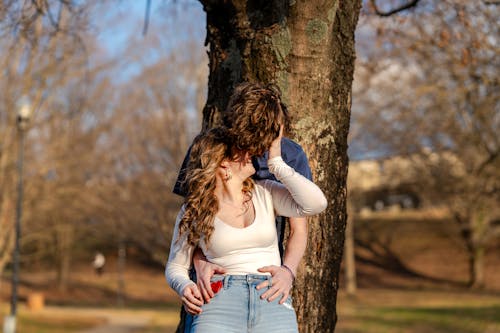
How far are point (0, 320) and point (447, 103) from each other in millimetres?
14618

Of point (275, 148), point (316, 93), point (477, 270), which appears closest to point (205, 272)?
point (275, 148)

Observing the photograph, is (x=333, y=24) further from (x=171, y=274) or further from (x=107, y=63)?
(x=107, y=63)

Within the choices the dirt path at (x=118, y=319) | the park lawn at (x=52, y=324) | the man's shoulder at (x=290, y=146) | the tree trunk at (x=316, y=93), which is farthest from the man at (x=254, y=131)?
the park lawn at (x=52, y=324)

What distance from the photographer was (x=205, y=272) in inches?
115

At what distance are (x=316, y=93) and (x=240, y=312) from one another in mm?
1422

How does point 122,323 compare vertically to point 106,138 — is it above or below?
below

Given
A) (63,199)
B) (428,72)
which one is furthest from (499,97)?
(63,199)

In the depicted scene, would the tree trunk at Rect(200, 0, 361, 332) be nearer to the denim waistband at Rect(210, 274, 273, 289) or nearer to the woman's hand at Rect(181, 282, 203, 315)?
the denim waistband at Rect(210, 274, 273, 289)

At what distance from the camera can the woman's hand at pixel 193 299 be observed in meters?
2.87

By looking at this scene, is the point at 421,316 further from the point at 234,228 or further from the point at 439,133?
the point at 234,228

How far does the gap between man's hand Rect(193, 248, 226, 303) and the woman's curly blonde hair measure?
88 mm

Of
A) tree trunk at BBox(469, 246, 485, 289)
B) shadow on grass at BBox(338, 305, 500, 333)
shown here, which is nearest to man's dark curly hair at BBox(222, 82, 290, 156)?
shadow on grass at BBox(338, 305, 500, 333)

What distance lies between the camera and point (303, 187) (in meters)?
2.96

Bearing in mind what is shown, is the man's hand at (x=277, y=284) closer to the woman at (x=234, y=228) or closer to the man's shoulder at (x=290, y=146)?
the woman at (x=234, y=228)
